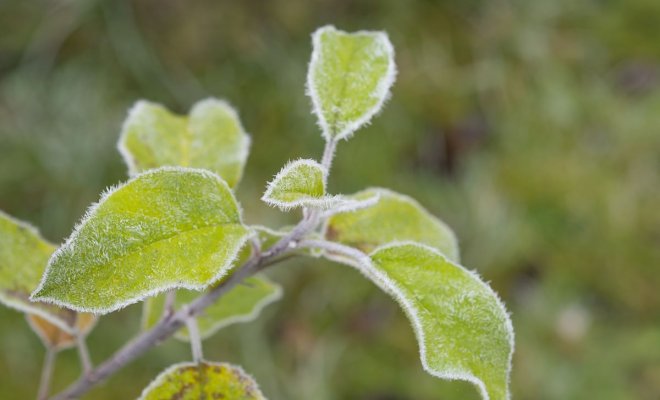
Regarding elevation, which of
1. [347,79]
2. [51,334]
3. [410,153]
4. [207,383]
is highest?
[410,153]

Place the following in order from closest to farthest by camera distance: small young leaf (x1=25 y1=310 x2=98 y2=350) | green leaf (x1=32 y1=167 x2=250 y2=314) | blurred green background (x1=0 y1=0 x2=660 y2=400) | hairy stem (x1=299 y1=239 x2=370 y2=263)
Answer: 1. green leaf (x1=32 y1=167 x2=250 y2=314)
2. hairy stem (x1=299 y1=239 x2=370 y2=263)
3. small young leaf (x1=25 y1=310 x2=98 y2=350)
4. blurred green background (x1=0 y1=0 x2=660 y2=400)

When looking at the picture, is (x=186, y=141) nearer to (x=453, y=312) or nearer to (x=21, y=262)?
(x=21, y=262)

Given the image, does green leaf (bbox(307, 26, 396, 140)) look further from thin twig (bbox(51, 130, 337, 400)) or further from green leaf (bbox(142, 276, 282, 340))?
green leaf (bbox(142, 276, 282, 340))

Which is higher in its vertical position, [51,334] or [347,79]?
[347,79]

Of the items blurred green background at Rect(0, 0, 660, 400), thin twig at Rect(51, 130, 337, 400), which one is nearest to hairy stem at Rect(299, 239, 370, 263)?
thin twig at Rect(51, 130, 337, 400)

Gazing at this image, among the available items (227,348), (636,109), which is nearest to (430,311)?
(227,348)

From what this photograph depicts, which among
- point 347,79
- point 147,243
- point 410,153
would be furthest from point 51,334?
point 410,153
